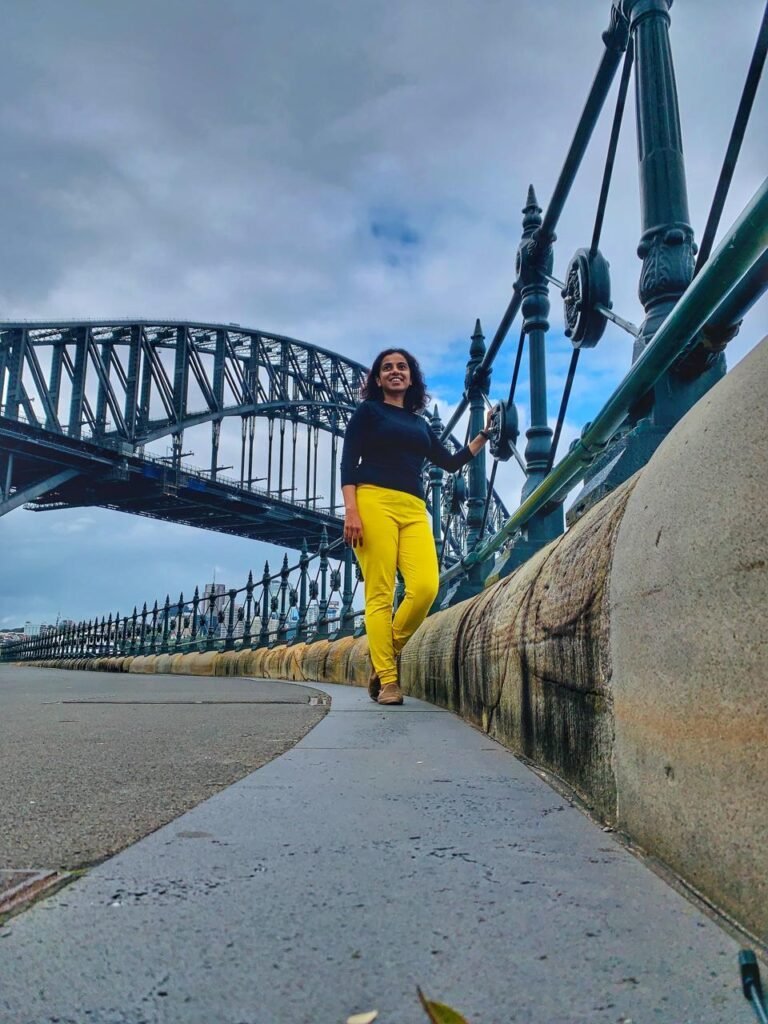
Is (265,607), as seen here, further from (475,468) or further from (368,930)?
(368,930)

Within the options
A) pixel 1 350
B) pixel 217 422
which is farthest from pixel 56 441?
pixel 217 422

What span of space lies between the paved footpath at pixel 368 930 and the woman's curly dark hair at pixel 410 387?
2469mm

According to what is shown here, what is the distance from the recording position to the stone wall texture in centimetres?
62

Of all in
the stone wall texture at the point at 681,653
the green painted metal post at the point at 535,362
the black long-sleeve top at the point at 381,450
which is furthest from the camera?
the black long-sleeve top at the point at 381,450

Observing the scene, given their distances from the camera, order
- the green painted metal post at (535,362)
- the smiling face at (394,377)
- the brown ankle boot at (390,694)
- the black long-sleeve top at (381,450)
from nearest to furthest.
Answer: the green painted metal post at (535,362) → the brown ankle boot at (390,694) → the black long-sleeve top at (381,450) → the smiling face at (394,377)

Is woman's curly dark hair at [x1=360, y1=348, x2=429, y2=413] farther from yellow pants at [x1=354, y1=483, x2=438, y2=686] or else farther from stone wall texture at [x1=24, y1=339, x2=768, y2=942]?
stone wall texture at [x1=24, y1=339, x2=768, y2=942]

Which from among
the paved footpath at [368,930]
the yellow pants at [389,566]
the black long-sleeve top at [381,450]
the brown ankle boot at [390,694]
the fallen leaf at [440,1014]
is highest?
the black long-sleeve top at [381,450]

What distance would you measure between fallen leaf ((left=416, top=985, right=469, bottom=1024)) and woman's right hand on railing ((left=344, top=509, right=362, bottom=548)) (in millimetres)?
2478

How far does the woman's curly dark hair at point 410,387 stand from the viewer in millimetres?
3303

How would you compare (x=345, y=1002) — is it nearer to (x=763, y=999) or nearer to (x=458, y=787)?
(x=763, y=999)

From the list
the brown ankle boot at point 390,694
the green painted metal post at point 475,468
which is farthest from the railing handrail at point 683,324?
the green painted metal post at point 475,468

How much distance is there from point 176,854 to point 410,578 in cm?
224

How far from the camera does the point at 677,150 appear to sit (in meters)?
1.49

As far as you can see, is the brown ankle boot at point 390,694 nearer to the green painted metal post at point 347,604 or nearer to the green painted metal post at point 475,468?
the green painted metal post at point 475,468
